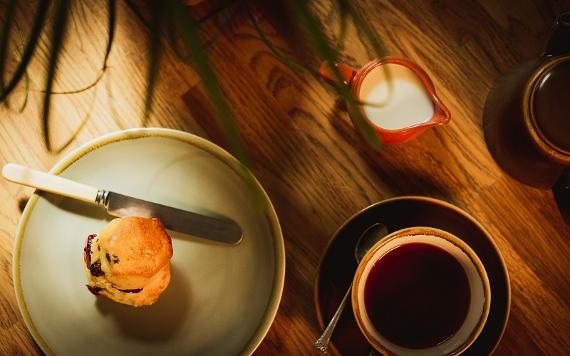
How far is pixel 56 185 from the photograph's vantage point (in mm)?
700

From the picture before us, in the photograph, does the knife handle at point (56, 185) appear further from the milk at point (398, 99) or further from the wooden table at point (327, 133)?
the milk at point (398, 99)

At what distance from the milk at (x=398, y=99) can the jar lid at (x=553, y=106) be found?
16 cm

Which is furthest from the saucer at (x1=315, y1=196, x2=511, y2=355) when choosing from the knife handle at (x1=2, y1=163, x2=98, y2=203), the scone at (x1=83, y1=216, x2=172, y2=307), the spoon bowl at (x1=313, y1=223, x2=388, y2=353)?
the knife handle at (x1=2, y1=163, x2=98, y2=203)

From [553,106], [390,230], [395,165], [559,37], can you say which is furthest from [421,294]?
[559,37]

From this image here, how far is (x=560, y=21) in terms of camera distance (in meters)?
0.74

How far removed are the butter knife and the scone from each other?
0.07ft

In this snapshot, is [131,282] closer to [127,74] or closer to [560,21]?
[127,74]

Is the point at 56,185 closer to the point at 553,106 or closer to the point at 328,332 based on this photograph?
the point at 328,332

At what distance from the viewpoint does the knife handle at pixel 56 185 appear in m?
0.70

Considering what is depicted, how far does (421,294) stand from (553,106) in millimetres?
329

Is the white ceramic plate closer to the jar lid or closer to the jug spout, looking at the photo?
the jug spout

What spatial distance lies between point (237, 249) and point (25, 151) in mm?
385

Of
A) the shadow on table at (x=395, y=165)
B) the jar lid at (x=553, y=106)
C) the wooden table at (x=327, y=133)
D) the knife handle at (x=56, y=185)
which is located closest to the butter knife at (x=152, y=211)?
the knife handle at (x=56, y=185)

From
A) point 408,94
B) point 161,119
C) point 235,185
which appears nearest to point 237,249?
point 235,185
